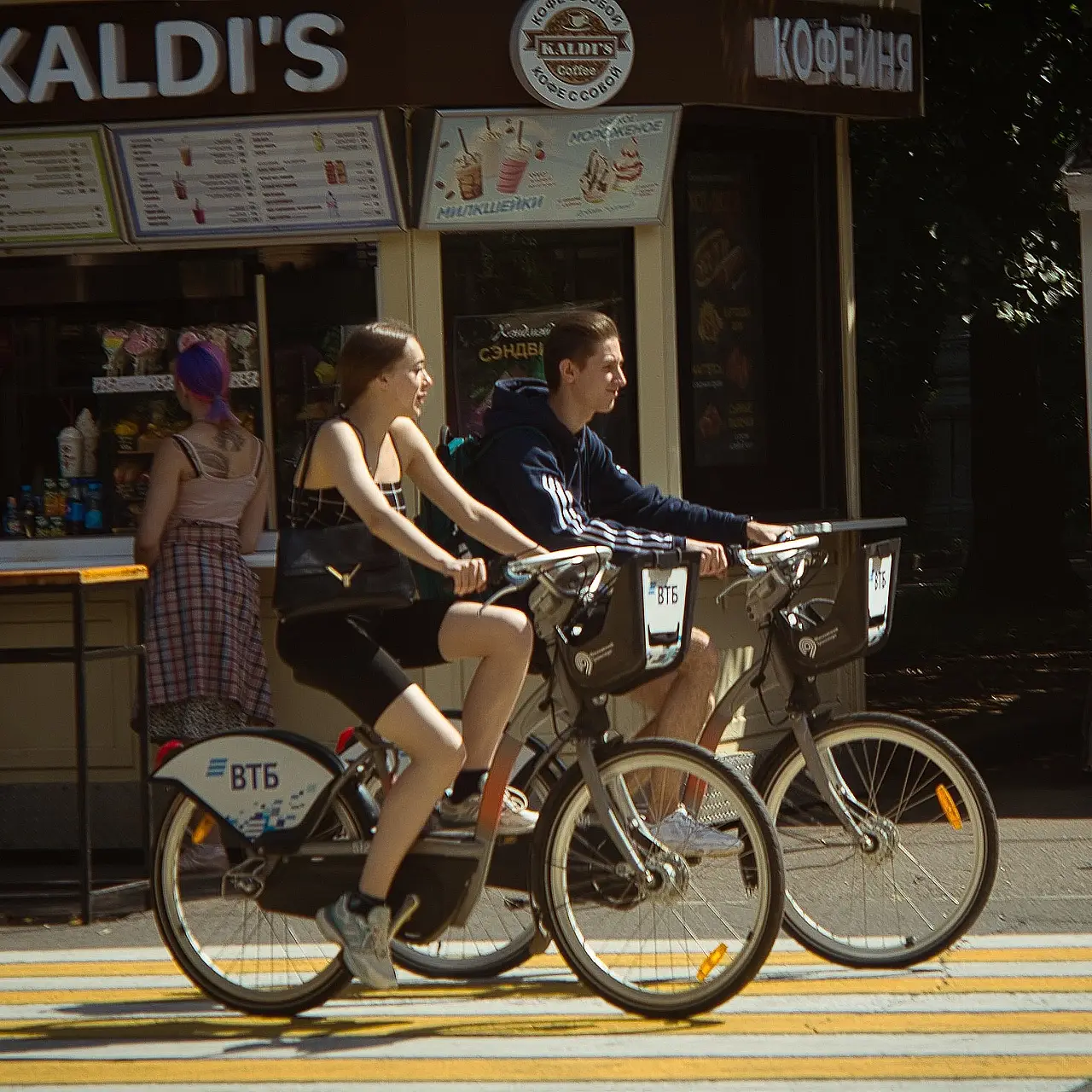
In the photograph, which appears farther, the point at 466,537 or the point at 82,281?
the point at 82,281

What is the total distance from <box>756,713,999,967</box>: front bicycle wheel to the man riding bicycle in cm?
34

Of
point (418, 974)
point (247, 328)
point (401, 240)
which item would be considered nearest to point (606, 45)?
point (401, 240)

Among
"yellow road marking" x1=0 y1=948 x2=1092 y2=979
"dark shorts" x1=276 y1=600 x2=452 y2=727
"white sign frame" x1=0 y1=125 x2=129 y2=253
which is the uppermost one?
"white sign frame" x1=0 y1=125 x2=129 y2=253

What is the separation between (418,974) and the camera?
210 inches

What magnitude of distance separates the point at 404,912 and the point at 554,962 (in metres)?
0.88

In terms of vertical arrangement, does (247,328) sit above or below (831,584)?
above

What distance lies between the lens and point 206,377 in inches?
290

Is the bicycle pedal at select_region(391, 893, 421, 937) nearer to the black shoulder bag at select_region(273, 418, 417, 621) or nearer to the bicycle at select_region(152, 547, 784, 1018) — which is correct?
the bicycle at select_region(152, 547, 784, 1018)

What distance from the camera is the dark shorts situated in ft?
16.0

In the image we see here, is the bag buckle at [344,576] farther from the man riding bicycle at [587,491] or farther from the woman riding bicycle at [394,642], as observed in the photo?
the man riding bicycle at [587,491]

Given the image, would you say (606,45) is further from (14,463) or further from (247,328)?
(14,463)

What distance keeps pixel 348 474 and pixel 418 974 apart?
54.8 inches

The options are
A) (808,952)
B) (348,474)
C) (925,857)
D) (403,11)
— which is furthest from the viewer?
(403,11)

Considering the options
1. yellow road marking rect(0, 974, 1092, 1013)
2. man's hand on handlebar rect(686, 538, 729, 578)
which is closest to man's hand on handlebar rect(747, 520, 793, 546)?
man's hand on handlebar rect(686, 538, 729, 578)
